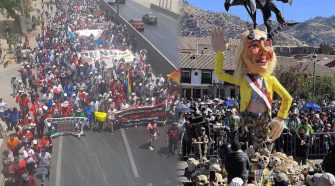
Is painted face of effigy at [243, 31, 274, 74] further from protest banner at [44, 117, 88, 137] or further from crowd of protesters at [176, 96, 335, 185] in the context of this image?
protest banner at [44, 117, 88, 137]

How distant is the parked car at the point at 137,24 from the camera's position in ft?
10.2

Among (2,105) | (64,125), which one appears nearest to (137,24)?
(64,125)

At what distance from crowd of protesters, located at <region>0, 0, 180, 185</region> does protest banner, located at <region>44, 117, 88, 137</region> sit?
3cm

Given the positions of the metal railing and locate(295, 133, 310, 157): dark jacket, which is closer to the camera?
the metal railing

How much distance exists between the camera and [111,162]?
301 cm

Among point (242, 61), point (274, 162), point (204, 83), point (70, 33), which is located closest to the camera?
point (70, 33)

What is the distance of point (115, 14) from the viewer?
3262 millimetres

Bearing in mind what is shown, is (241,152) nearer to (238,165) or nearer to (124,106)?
(238,165)

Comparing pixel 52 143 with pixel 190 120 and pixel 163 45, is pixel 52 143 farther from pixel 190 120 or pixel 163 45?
pixel 190 120

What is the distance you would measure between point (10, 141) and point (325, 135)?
665 centimetres

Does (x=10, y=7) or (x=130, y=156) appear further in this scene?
(x=10, y=7)

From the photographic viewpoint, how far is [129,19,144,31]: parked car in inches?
122

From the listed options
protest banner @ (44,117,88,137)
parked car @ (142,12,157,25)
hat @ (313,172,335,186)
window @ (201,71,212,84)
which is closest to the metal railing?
hat @ (313,172,335,186)

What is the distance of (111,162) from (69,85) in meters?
0.64
